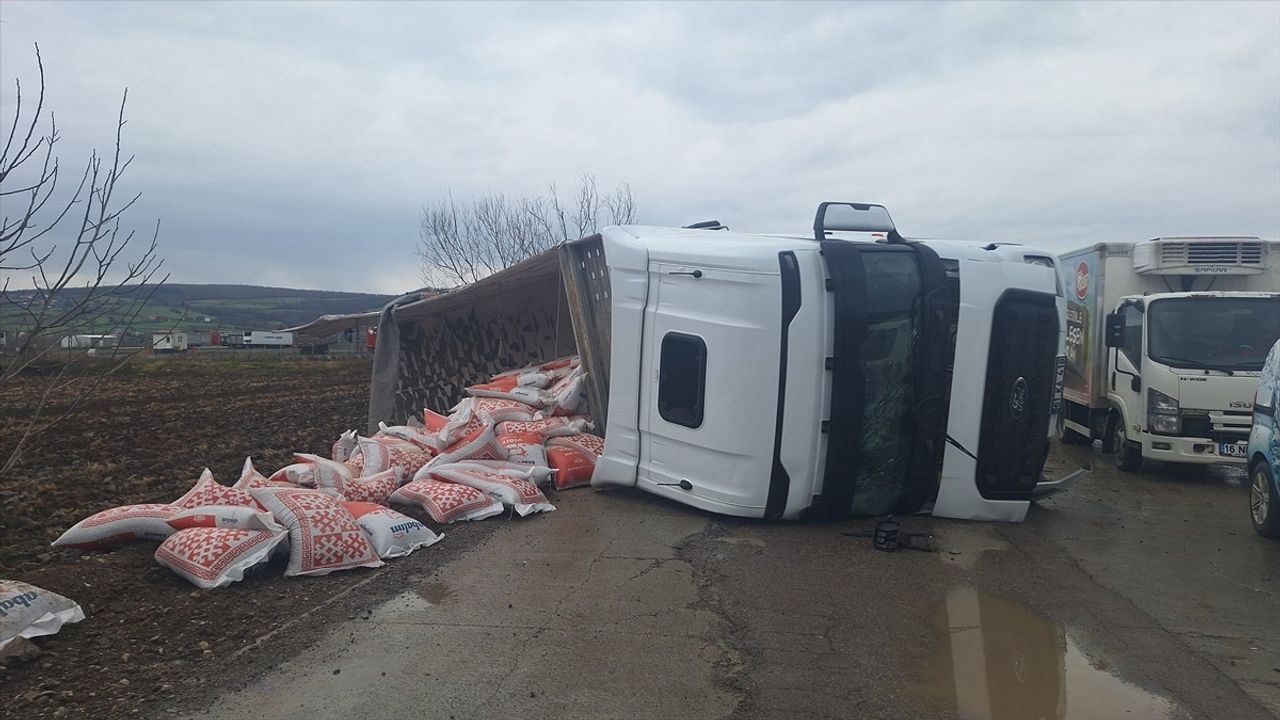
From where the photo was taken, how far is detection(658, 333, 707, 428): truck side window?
7829mm

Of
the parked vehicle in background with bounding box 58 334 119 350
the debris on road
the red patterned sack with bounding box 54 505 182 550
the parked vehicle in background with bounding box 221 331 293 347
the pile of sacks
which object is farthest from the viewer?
the parked vehicle in background with bounding box 221 331 293 347

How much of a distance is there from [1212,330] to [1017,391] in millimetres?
5265

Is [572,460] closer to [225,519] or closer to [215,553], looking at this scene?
[225,519]

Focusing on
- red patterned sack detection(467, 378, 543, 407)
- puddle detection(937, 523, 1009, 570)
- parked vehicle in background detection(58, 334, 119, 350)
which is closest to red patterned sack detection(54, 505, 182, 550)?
parked vehicle in background detection(58, 334, 119, 350)

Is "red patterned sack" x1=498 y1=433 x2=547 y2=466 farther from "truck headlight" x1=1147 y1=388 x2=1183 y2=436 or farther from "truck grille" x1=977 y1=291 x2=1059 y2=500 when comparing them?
"truck headlight" x1=1147 y1=388 x2=1183 y2=436

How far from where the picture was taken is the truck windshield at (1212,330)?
11.2 metres

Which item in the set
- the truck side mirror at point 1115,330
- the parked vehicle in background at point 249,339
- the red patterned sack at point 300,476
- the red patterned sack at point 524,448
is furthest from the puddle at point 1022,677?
the parked vehicle in background at point 249,339

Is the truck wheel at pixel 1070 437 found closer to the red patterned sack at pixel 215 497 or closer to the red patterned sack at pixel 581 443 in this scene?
the red patterned sack at pixel 581 443

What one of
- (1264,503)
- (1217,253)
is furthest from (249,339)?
(1264,503)

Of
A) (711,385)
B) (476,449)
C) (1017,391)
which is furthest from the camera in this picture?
(476,449)

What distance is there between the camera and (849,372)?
24.1 feet

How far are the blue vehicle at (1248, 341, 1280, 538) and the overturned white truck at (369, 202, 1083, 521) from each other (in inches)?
61.3

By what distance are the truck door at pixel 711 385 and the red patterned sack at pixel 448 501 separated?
55.7 inches

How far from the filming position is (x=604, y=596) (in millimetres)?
6000
